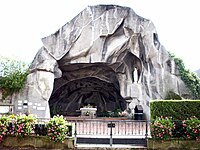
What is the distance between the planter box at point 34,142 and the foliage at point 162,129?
307 centimetres

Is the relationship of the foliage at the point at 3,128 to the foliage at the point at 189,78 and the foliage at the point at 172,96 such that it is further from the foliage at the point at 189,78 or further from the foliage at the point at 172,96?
the foliage at the point at 189,78

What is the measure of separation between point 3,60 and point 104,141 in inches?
458

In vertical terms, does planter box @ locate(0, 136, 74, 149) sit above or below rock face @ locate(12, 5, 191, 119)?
below

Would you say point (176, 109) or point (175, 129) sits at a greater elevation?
point (176, 109)

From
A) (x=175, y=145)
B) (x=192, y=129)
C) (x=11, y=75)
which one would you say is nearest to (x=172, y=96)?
(x=192, y=129)

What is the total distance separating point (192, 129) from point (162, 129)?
1.10 metres

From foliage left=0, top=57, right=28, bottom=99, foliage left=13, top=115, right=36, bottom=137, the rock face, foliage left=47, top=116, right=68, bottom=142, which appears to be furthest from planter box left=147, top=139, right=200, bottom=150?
foliage left=0, top=57, right=28, bottom=99

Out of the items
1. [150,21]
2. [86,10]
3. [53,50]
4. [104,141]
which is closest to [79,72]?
[53,50]

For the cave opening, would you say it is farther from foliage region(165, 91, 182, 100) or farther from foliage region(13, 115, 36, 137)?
foliage region(13, 115, 36, 137)

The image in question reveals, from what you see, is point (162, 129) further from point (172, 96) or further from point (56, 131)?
point (172, 96)

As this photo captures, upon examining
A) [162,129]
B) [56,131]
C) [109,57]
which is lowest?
[56,131]

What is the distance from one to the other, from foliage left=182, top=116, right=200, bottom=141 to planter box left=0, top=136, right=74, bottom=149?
4231mm

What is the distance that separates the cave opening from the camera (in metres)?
21.2

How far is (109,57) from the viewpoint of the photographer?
18.1 m
